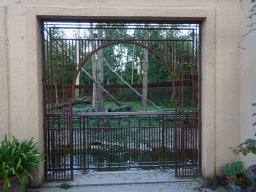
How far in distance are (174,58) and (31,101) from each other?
10.3 feet

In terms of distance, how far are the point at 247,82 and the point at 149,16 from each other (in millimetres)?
2342

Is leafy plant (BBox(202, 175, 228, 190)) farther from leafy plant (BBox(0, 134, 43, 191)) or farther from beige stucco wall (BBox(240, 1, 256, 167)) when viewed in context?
leafy plant (BBox(0, 134, 43, 191))

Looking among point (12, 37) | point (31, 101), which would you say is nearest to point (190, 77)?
point (31, 101)

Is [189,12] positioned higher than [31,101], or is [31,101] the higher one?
[189,12]

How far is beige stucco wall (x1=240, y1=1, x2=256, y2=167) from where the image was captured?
3947mm

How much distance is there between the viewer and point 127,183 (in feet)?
14.5

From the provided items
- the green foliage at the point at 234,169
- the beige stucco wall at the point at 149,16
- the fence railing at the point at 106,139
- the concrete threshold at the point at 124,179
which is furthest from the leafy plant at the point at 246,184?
the fence railing at the point at 106,139

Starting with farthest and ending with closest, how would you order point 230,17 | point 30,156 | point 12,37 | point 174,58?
1. point 174,58
2. point 230,17
3. point 12,37
4. point 30,156

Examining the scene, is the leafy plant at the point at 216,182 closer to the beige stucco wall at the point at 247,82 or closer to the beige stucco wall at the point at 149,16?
the beige stucco wall at the point at 149,16

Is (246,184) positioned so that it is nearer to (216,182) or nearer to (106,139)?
(216,182)

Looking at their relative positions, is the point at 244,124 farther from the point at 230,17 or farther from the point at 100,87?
the point at 100,87

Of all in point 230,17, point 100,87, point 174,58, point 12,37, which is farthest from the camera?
point 100,87

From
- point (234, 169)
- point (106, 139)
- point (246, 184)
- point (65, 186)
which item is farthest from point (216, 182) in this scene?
point (65, 186)

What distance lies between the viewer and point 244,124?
13.9 ft
